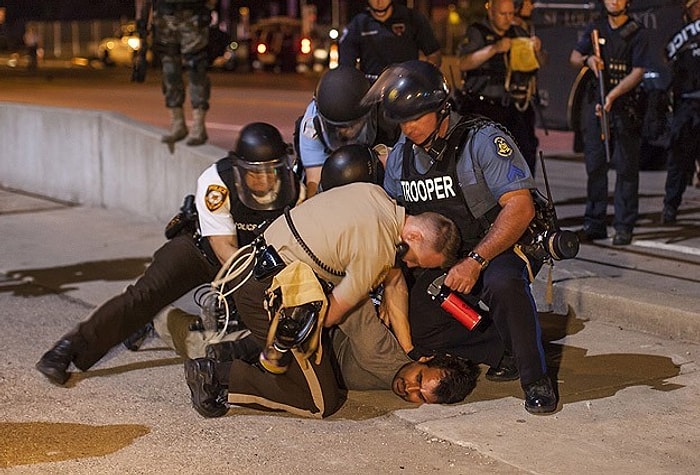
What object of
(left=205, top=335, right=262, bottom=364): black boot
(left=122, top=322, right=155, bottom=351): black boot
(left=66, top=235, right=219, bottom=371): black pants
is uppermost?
(left=66, top=235, right=219, bottom=371): black pants

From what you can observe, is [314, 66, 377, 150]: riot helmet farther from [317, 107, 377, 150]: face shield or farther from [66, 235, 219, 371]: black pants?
[66, 235, 219, 371]: black pants

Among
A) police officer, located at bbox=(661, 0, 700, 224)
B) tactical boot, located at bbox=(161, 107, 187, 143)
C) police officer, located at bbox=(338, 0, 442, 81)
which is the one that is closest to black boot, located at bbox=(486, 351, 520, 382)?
police officer, located at bbox=(338, 0, 442, 81)

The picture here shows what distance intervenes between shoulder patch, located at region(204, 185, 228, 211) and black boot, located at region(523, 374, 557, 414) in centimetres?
156

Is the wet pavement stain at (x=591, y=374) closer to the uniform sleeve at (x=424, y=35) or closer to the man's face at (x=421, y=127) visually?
the man's face at (x=421, y=127)

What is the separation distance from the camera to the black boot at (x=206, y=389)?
5.02 m

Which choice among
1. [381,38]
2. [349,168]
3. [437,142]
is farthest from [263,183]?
[381,38]

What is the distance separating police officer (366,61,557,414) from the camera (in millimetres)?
5031

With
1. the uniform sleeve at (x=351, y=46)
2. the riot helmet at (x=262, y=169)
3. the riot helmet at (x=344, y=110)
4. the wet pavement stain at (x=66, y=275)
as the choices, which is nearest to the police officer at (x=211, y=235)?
the riot helmet at (x=262, y=169)

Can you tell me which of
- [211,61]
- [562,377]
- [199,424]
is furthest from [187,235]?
[211,61]

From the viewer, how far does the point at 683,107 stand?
8875mm

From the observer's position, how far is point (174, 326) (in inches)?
240

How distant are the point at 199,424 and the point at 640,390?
6.00 feet

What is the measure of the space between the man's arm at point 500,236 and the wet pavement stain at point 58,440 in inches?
53.1

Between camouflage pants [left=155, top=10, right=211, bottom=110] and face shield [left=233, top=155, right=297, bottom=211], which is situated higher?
camouflage pants [left=155, top=10, right=211, bottom=110]
